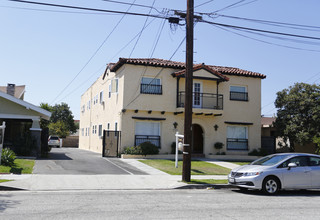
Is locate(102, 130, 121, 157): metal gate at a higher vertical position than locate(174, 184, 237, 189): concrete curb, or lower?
higher

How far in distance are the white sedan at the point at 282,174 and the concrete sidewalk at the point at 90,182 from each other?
2.29 meters

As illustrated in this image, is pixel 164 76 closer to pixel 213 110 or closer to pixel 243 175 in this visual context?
pixel 213 110

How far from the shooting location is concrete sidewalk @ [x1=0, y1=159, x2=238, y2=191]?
37.7 feet

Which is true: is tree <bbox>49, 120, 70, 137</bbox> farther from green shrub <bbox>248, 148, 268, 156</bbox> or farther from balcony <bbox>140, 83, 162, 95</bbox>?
green shrub <bbox>248, 148, 268, 156</bbox>

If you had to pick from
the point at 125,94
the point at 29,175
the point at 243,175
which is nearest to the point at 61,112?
the point at 125,94

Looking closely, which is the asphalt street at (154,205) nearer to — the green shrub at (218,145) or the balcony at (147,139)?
the balcony at (147,139)

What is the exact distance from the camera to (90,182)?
1259cm

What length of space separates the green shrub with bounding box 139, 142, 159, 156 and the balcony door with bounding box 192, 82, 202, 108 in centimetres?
440

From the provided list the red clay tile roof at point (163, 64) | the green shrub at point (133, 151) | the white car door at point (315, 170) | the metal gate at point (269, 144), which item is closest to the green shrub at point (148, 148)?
the green shrub at point (133, 151)

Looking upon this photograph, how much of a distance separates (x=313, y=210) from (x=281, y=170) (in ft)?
9.94

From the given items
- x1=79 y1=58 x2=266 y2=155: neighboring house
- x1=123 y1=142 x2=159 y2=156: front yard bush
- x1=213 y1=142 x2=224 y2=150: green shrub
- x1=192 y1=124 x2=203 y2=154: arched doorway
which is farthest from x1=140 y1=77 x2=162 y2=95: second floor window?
x1=213 y1=142 x2=224 y2=150: green shrub

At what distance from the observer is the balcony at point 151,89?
2314 cm

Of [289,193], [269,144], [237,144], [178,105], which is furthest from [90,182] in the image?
[269,144]

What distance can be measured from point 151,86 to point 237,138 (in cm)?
778
